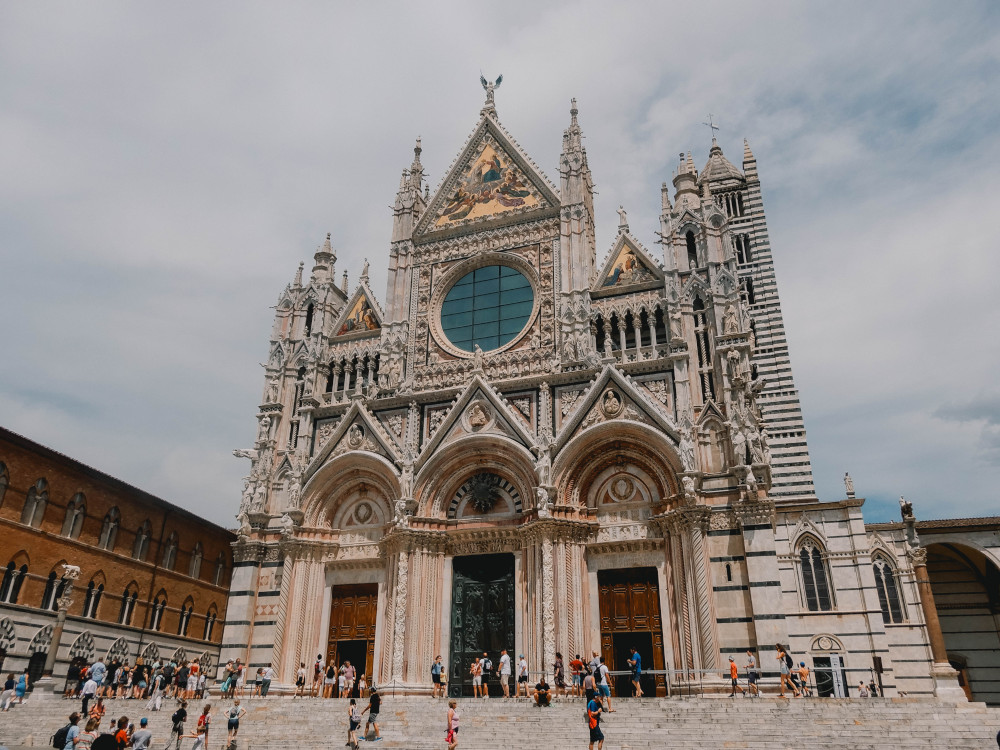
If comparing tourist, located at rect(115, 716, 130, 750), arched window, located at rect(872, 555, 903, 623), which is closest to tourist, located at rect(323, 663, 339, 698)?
tourist, located at rect(115, 716, 130, 750)

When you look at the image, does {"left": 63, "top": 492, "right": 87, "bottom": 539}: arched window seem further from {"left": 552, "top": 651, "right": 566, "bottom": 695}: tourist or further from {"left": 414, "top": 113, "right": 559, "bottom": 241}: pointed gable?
{"left": 552, "top": 651, "right": 566, "bottom": 695}: tourist

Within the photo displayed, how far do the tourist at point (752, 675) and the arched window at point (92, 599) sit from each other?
22.3m

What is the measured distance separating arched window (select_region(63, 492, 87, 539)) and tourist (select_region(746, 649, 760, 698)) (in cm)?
2259

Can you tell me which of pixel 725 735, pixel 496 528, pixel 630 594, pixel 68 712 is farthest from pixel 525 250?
pixel 68 712

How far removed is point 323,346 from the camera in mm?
29125

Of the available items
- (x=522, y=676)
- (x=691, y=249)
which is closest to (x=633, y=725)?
(x=522, y=676)

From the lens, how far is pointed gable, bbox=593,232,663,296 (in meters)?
26.1

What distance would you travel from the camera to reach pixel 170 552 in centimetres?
3188

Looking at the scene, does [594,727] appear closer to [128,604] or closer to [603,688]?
[603,688]

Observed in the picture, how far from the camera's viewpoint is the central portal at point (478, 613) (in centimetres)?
2294

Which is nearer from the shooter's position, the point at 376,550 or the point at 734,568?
the point at 734,568

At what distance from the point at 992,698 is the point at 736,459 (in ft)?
60.8

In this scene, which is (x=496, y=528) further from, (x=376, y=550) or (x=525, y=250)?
(x=525, y=250)

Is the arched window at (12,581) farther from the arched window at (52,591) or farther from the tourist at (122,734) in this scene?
the tourist at (122,734)
